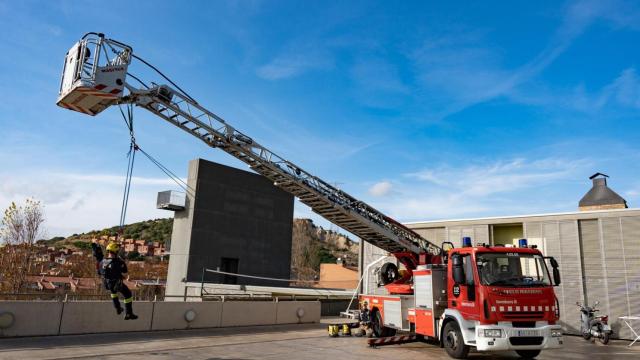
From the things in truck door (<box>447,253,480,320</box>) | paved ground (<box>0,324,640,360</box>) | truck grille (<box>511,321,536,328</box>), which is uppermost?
truck door (<box>447,253,480,320</box>)

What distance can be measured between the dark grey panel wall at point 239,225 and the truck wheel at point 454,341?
21.5 metres

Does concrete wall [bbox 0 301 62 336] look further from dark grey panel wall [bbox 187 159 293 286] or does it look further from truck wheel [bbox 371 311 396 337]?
dark grey panel wall [bbox 187 159 293 286]

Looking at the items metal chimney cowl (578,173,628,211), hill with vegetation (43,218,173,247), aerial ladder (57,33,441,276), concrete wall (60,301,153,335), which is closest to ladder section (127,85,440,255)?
aerial ladder (57,33,441,276)

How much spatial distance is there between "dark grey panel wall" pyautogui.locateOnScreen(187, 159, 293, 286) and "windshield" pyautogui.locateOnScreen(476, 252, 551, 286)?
2253 centimetres

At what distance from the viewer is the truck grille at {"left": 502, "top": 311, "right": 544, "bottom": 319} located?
9.30 metres

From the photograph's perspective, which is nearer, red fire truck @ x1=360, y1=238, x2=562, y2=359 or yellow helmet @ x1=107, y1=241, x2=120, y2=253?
yellow helmet @ x1=107, y1=241, x2=120, y2=253

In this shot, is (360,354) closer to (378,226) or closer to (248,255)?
(378,226)

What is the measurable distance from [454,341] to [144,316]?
9151mm

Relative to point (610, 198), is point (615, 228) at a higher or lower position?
lower

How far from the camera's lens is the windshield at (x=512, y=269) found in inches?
382

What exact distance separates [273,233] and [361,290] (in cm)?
Result: 1167

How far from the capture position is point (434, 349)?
11578 millimetres

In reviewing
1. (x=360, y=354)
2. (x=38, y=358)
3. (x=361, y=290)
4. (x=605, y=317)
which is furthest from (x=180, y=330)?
(x=605, y=317)

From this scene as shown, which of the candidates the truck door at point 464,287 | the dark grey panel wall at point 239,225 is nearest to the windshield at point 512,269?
the truck door at point 464,287
